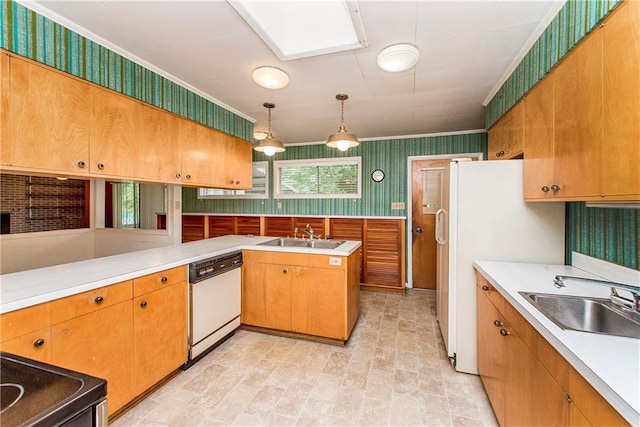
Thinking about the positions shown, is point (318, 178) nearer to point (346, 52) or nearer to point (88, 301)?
point (346, 52)

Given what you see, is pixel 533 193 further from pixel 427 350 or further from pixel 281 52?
pixel 281 52

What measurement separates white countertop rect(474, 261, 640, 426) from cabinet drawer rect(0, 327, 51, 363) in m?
2.20

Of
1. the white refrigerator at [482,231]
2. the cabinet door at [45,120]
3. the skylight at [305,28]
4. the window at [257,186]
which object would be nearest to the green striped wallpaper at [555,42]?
the white refrigerator at [482,231]

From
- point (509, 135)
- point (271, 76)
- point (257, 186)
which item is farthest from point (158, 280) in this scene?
point (257, 186)

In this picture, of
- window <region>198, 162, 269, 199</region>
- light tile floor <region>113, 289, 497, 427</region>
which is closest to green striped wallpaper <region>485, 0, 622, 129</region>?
light tile floor <region>113, 289, 497, 427</region>

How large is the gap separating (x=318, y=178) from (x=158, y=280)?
3428 mm

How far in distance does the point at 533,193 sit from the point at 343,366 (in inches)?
78.4

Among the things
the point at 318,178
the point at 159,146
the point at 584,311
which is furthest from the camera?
the point at 318,178

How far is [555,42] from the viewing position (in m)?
1.59

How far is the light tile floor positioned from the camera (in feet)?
5.64

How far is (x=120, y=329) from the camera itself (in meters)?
1.67

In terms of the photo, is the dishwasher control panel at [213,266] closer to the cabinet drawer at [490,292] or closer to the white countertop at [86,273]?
the white countertop at [86,273]

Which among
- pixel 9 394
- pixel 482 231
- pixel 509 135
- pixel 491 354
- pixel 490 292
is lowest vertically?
pixel 491 354

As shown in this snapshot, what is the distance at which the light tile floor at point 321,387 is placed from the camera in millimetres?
1719
